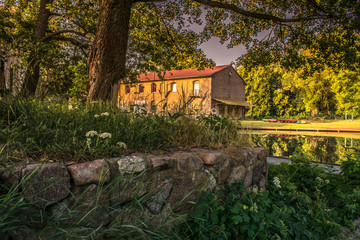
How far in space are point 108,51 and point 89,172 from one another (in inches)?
143

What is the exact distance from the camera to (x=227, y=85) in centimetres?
2950

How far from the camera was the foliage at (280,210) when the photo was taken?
7.02ft

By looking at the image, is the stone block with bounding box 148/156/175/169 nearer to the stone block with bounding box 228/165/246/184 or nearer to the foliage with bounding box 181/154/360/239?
the foliage with bounding box 181/154/360/239

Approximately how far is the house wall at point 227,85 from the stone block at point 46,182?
25988mm

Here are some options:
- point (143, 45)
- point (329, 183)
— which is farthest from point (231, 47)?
point (329, 183)

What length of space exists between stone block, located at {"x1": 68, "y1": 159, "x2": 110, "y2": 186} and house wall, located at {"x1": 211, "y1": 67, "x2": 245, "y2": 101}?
2575 centimetres

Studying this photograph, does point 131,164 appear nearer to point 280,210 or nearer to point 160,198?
point 160,198

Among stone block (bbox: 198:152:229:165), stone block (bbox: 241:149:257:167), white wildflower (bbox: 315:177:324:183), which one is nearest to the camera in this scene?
stone block (bbox: 198:152:229:165)

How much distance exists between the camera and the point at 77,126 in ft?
8.32

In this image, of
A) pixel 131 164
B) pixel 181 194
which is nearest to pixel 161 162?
pixel 131 164

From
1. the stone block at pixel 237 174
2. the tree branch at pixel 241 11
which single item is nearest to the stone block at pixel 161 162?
the stone block at pixel 237 174

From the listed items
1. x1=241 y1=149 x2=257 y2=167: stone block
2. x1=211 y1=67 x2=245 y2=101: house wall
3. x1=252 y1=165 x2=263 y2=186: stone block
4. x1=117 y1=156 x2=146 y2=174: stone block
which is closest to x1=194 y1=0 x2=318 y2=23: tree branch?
x1=241 y1=149 x2=257 y2=167: stone block

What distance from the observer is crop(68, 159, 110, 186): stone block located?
5.71 feet

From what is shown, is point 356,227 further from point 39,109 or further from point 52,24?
point 52,24
